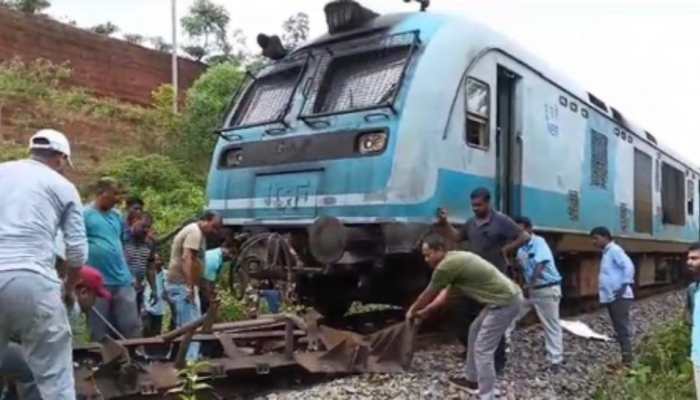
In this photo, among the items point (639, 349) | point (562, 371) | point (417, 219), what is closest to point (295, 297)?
point (417, 219)

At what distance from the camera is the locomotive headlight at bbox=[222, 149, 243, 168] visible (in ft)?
25.3

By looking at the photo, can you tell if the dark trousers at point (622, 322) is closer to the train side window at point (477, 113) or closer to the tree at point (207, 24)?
the train side window at point (477, 113)

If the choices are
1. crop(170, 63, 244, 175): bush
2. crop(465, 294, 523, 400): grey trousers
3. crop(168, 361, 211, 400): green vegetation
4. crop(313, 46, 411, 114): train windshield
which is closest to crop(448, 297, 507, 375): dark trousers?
crop(465, 294, 523, 400): grey trousers

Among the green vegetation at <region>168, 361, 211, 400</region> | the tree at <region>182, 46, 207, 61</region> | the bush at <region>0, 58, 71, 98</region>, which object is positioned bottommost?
the green vegetation at <region>168, 361, 211, 400</region>

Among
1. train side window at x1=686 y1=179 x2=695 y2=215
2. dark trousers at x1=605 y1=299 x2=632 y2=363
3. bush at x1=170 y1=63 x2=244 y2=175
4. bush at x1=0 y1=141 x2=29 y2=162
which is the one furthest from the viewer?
bush at x1=170 y1=63 x2=244 y2=175

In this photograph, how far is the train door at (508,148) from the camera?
7.73 metres

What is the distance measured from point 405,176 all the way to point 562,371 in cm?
220

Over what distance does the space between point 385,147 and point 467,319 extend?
152 centimetres

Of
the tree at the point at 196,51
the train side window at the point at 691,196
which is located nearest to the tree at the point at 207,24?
the tree at the point at 196,51

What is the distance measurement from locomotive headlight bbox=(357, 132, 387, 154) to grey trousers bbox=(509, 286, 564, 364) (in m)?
1.97

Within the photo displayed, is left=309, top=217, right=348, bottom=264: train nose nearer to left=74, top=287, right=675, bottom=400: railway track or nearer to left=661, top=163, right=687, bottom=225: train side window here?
left=74, top=287, right=675, bottom=400: railway track

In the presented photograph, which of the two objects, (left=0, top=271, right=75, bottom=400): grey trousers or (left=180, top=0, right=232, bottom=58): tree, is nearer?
(left=0, top=271, right=75, bottom=400): grey trousers

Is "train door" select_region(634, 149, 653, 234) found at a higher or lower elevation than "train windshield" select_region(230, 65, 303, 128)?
lower

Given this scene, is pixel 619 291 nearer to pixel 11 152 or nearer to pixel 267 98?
pixel 267 98
